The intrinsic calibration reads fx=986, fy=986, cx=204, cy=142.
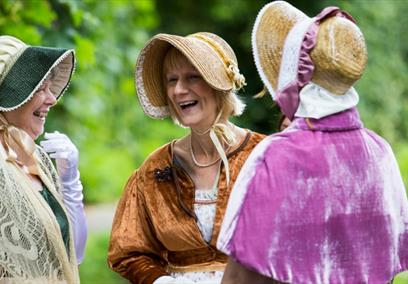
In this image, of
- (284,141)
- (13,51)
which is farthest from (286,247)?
(13,51)

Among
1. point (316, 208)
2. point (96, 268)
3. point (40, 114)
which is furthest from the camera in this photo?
point (96, 268)

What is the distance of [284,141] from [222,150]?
88cm

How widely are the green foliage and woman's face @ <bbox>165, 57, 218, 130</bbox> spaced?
15.1ft

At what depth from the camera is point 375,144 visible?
3.03 metres

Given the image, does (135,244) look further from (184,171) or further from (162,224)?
(184,171)

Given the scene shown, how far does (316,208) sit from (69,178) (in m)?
1.24

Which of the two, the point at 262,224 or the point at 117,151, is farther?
the point at 117,151

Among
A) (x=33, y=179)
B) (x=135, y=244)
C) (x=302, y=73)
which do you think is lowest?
(x=135, y=244)

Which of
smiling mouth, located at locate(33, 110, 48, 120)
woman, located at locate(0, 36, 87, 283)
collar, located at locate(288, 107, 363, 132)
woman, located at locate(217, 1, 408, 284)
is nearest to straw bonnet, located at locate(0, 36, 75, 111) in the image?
woman, located at locate(0, 36, 87, 283)

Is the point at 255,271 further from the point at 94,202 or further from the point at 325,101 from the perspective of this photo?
the point at 94,202

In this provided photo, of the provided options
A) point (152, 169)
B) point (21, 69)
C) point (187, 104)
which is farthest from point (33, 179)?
point (187, 104)

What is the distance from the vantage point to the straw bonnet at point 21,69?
139 inches

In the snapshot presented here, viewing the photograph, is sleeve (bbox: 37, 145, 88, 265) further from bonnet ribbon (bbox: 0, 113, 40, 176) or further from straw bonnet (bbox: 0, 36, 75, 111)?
straw bonnet (bbox: 0, 36, 75, 111)

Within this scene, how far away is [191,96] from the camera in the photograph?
376 centimetres
